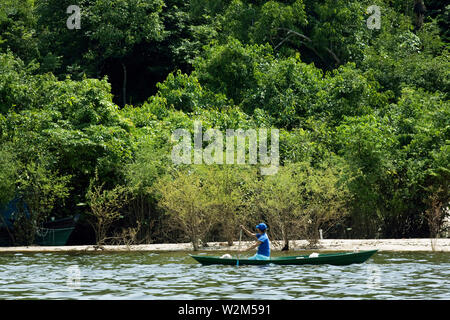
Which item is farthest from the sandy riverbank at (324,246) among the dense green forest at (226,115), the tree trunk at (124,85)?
the tree trunk at (124,85)

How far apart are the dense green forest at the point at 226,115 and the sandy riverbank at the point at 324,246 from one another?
529 millimetres

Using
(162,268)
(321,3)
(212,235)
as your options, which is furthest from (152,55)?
(162,268)

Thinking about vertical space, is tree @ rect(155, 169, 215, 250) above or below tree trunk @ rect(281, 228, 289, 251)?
above

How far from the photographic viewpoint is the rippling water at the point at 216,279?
15.8m

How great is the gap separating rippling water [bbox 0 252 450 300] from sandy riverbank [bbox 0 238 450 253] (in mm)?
2204

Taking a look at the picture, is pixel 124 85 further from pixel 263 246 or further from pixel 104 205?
pixel 263 246

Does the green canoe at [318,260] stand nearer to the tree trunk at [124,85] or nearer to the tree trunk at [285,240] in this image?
the tree trunk at [285,240]

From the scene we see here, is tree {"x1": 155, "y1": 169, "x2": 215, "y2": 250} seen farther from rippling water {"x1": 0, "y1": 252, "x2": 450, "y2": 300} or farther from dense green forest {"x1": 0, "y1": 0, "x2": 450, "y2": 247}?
rippling water {"x1": 0, "y1": 252, "x2": 450, "y2": 300}

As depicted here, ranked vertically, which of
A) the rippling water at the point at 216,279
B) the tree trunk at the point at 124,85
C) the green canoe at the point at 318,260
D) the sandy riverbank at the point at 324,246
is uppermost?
the tree trunk at the point at 124,85

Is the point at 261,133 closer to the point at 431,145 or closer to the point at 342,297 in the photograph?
the point at 431,145

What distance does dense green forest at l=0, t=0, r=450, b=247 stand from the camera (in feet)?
92.3

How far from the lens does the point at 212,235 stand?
98.9 ft

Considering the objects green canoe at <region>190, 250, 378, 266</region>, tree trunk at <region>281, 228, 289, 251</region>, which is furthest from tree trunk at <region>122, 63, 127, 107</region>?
green canoe at <region>190, 250, 378, 266</region>

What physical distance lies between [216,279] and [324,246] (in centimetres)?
968
